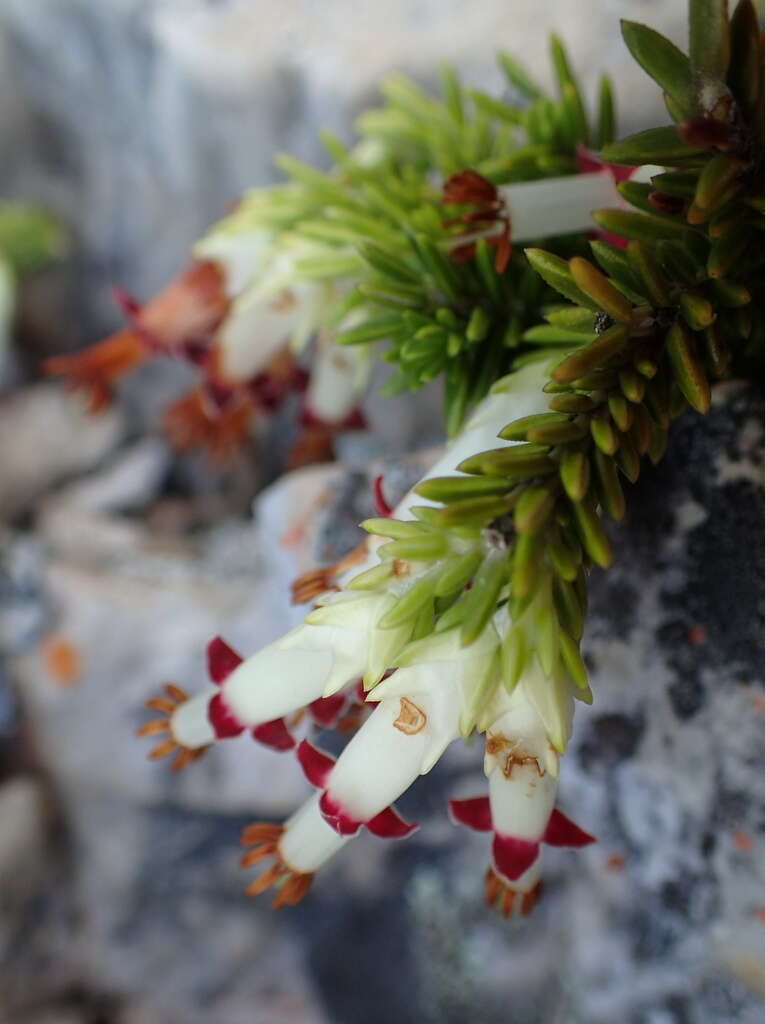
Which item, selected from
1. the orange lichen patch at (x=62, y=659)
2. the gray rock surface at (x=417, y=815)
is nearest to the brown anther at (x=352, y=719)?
the gray rock surface at (x=417, y=815)

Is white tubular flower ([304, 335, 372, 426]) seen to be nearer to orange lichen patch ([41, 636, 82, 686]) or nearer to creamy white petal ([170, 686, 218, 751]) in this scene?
creamy white petal ([170, 686, 218, 751])

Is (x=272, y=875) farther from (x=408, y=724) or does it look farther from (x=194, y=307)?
(x=194, y=307)

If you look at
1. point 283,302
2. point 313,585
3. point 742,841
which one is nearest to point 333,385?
point 283,302

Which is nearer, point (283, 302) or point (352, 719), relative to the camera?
point (352, 719)

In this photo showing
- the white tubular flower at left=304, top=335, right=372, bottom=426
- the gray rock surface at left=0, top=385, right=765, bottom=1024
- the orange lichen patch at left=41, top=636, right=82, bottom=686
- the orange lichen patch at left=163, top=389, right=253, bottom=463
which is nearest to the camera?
the gray rock surface at left=0, top=385, right=765, bottom=1024

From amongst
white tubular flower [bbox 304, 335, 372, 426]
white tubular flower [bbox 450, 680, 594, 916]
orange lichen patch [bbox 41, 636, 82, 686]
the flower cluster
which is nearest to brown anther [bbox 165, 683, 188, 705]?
the flower cluster

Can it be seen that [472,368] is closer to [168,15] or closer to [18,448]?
[168,15]

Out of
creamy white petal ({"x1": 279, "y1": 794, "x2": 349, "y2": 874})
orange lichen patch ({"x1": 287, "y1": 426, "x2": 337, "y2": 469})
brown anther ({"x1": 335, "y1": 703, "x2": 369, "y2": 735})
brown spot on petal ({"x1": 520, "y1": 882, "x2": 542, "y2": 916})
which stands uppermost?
brown anther ({"x1": 335, "y1": 703, "x2": 369, "y2": 735})
